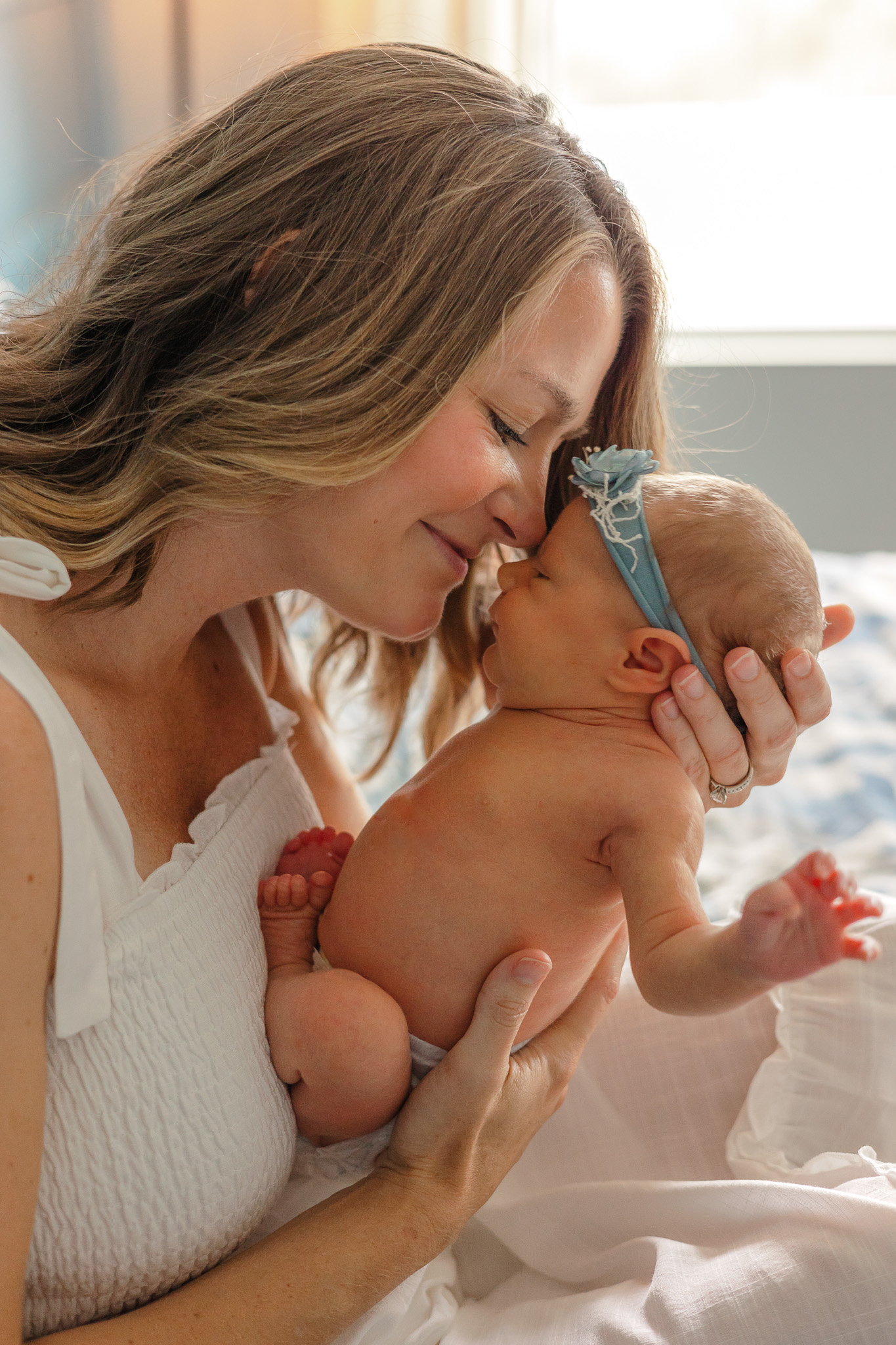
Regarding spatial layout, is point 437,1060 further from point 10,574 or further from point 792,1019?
point 10,574

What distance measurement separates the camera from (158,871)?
972mm

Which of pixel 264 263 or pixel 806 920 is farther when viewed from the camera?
pixel 264 263

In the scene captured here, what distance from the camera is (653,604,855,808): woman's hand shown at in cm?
101

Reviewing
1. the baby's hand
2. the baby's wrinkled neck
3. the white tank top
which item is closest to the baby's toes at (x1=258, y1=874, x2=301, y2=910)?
the white tank top

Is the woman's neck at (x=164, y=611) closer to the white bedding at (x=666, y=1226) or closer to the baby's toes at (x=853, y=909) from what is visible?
the white bedding at (x=666, y=1226)

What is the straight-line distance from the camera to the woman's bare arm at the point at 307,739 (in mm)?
1494

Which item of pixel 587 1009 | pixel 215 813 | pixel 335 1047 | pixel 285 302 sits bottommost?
pixel 587 1009

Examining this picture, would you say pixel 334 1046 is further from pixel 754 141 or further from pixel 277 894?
pixel 754 141

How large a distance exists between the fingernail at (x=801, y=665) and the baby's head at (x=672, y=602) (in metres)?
0.02

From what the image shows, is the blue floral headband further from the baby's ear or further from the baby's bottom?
the baby's bottom

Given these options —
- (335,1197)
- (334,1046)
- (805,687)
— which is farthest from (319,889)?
(805,687)

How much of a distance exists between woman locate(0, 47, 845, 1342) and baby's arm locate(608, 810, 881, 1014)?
0.13 m

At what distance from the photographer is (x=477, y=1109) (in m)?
1.00

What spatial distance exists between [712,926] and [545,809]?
0.25 metres
